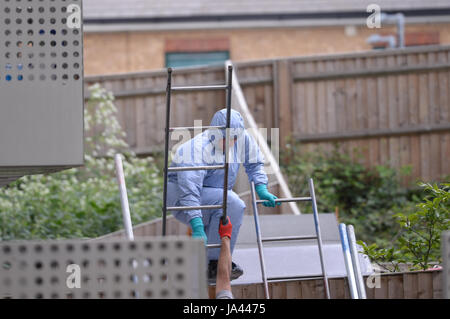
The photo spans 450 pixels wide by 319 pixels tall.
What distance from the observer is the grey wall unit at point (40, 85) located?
3768 mm

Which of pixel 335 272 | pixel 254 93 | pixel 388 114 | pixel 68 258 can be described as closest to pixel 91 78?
pixel 254 93

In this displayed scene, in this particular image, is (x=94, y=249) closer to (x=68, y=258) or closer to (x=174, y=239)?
(x=68, y=258)

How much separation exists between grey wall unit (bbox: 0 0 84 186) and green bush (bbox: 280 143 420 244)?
20.8 feet

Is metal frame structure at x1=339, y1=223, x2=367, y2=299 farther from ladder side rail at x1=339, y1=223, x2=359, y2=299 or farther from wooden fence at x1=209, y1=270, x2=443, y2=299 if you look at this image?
wooden fence at x1=209, y1=270, x2=443, y2=299

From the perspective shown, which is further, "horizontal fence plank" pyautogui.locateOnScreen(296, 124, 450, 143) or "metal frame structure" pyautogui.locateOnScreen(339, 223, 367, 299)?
"horizontal fence plank" pyautogui.locateOnScreen(296, 124, 450, 143)

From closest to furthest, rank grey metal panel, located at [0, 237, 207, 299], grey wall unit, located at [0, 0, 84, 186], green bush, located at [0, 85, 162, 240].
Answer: grey metal panel, located at [0, 237, 207, 299] → grey wall unit, located at [0, 0, 84, 186] → green bush, located at [0, 85, 162, 240]

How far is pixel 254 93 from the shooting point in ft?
38.1

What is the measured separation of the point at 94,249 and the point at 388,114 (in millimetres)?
9214

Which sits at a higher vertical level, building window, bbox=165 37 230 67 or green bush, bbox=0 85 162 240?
building window, bbox=165 37 230 67

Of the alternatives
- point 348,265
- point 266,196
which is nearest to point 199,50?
point 266,196

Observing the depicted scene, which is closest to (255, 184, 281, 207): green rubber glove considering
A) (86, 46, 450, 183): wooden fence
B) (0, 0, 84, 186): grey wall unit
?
(0, 0, 84, 186): grey wall unit

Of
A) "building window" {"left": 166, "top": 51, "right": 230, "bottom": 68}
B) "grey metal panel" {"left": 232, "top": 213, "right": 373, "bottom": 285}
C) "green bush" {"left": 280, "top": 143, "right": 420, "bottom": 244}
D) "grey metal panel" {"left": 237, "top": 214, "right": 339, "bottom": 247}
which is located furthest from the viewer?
"building window" {"left": 166, "top": 51, "right": 230, "bottom": 68}

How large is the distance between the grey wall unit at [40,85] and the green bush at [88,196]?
460cm

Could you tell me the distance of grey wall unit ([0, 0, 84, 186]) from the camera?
377cm
